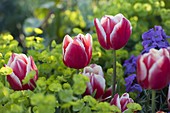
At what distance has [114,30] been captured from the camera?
1232 mm

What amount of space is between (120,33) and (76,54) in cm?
14

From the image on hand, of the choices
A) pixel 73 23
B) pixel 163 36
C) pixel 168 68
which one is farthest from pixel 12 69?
pixel 73 23

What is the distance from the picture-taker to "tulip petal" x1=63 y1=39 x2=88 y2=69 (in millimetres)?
1205

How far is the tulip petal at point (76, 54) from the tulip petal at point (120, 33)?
93mm

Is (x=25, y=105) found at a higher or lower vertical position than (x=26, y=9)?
lower

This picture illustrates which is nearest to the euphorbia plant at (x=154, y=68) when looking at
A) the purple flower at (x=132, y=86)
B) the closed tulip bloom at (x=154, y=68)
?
the closed tulip bloom at (x=154, y=68)

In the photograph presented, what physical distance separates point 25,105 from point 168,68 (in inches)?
15.7

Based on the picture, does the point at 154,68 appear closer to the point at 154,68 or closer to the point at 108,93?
the point at 154,68

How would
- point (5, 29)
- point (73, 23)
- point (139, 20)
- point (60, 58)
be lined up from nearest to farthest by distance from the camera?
point (60, 58)
point (139, 20)
point (73, 23)
point (5, 29)

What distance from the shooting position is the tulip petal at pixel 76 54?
1.21 metres

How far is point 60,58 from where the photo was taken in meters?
1.46

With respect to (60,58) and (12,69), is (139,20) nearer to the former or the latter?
(60,58)

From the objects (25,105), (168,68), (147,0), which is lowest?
(25,105)

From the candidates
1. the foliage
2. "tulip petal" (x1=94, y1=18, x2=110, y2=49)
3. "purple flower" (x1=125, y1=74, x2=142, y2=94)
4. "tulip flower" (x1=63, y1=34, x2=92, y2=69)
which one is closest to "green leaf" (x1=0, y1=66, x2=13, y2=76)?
the foliage
